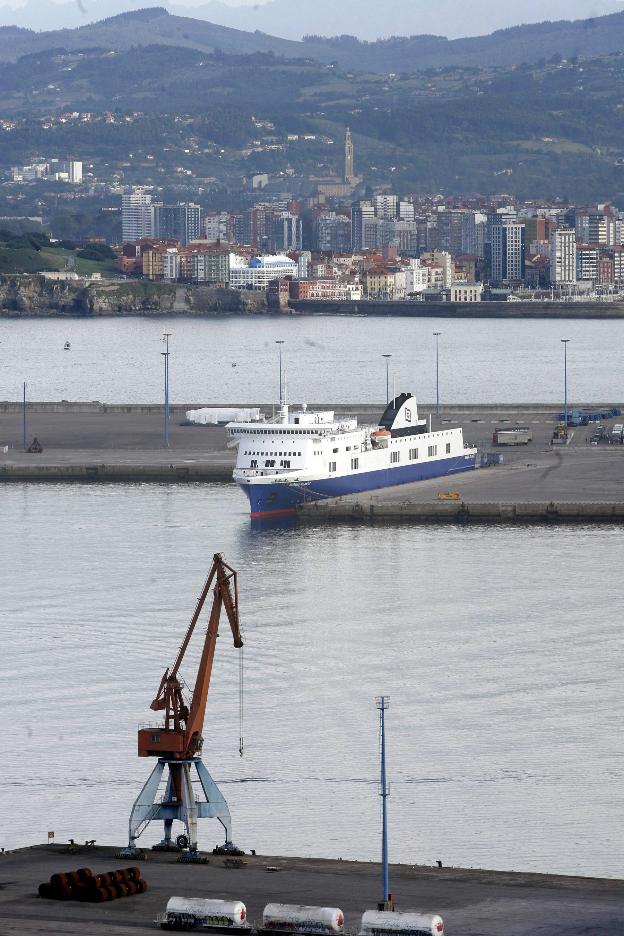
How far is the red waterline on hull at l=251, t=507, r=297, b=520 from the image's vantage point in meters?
32.4

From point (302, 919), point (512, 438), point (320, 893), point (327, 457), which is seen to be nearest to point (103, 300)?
point (512, 438)

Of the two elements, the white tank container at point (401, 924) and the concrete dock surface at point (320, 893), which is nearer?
the white tank container at point (401, 924)

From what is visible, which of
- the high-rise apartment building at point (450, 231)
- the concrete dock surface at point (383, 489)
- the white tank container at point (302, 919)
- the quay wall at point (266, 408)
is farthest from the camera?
the high-rise apartment building at point (450, 231)

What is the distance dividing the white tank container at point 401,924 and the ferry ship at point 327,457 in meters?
19.6

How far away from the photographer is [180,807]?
51.7 ft

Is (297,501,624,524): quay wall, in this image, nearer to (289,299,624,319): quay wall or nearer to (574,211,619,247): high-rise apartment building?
(289,299,624,319): quay wall

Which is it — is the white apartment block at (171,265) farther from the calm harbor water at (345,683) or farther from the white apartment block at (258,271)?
the calm harbor water at (345,683)

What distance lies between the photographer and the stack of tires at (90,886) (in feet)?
45.1

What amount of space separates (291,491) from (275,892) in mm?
18944

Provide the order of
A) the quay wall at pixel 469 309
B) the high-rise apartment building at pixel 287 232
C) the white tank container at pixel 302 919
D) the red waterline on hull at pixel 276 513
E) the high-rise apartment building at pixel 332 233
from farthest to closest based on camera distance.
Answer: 1. the high-rise apartment building at pixel 332 233
2. the high-rise apartment building at pixel 287 232
3. the quay wall at pixel 469 309
4. the red waterline on hull at pixel 276 513
5. the white tank container at pixel 302 919

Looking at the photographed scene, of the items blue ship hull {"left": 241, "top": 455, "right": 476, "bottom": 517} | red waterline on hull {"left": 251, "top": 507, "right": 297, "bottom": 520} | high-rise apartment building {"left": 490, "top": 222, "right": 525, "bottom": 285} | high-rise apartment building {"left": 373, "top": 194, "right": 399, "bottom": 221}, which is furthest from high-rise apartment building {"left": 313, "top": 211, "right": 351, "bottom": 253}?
red waterline on hull {"left": 251, "top": 507, "right": 297, "bottom": 520}

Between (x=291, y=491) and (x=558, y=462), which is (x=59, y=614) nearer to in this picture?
(x=291, y=491)

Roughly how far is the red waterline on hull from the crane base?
16403 millimetres

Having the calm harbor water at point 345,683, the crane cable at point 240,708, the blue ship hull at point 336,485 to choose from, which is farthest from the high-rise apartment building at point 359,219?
the crane cable at point 240,708
